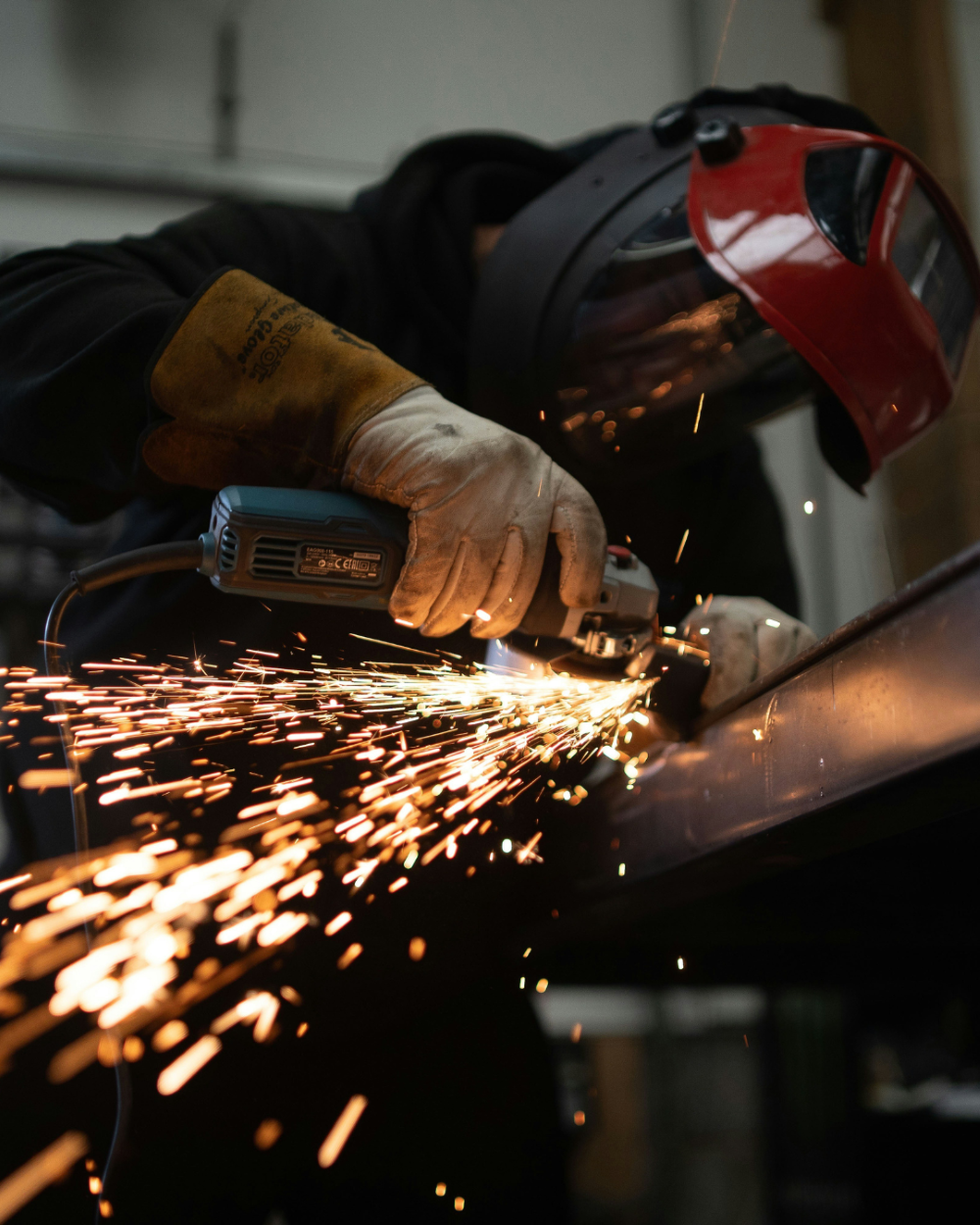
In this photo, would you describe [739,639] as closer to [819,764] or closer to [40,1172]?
[819,764]

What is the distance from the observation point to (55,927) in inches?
40.3

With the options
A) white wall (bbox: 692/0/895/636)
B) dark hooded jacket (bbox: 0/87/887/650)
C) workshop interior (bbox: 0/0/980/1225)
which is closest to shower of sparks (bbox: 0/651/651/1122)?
workshop interior (bbox: 0/0/980/1225)

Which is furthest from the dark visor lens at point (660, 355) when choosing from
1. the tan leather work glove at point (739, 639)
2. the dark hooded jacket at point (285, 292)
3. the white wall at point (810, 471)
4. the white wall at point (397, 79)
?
the white wall at point (397, 79)

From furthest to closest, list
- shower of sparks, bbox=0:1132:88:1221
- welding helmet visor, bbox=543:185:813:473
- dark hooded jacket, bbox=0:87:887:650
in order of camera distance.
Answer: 1. welding helmet visor, bbox=543:185:813:473
2. shower of sparks, bbox=0:1132:88:1221
3. dark hooded jacket, bbox=0:87:887:650

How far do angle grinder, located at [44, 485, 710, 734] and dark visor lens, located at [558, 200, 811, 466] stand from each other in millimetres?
373

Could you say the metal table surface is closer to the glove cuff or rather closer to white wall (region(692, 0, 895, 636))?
the glove cuff

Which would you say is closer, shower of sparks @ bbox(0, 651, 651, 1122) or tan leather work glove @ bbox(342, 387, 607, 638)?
tan leather work glove @ bbox(342, 387, 607, 638)

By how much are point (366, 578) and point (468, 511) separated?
117mm

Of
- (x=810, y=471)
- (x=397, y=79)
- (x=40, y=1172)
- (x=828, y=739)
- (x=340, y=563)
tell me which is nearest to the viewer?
(x=828, y=739)

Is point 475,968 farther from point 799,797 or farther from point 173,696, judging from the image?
point 799,797

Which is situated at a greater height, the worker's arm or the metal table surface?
the worker's arm

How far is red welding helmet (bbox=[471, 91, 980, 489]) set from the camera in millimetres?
1033

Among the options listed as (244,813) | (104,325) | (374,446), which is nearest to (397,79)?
(104,325)

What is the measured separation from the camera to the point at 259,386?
0.79 m
